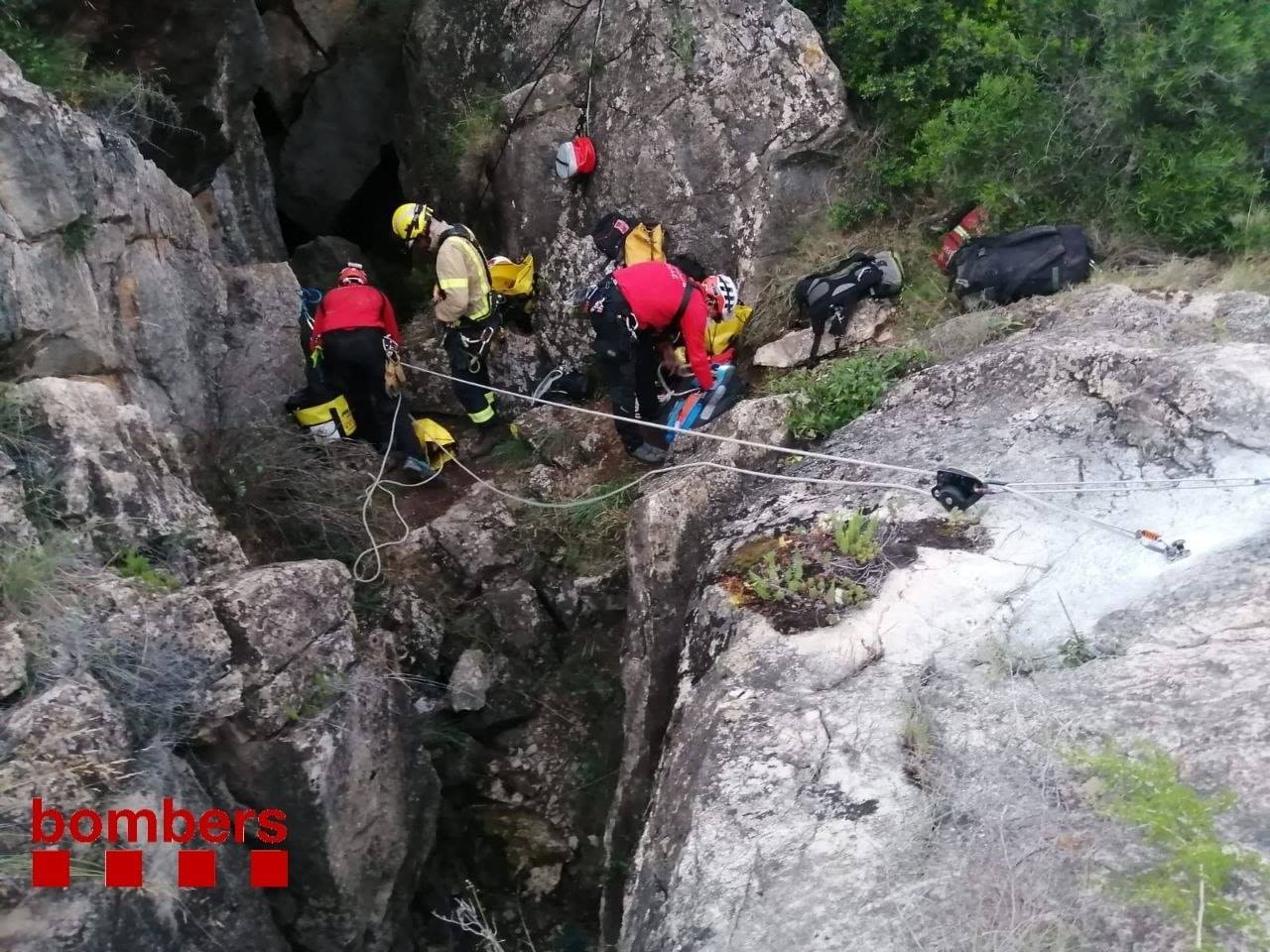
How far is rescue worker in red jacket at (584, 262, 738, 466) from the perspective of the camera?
19.6ft

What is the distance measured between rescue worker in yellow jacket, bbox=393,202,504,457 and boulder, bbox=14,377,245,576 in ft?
8.71

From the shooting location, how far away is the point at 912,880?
2689 millimetres

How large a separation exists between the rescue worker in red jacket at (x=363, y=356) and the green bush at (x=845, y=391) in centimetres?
309

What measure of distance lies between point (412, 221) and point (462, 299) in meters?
0.68

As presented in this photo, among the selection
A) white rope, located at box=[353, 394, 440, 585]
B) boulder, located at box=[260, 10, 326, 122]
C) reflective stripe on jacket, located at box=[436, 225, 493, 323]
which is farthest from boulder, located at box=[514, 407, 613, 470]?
boulder, located at box=[260, 10, 326, 122]

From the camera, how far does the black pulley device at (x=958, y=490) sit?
156 inches

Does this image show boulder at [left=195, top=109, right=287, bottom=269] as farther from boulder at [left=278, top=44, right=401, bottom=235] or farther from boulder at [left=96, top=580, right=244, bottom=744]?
boulder at [left=96, top=580, right=244, bottom=744]

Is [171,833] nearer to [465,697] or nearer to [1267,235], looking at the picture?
[465,697]

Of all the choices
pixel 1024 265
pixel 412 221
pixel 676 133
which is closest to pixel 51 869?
pixel 412 221

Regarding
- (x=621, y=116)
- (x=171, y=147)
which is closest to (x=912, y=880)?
(x=621, y=116)

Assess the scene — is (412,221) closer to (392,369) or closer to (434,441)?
(392,369)

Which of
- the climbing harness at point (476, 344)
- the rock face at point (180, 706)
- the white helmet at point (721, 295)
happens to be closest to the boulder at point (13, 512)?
the rock face at point (180, 706)

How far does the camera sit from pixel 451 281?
261 inches

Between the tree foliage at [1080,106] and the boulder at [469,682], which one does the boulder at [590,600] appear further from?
the tree foliage at [1080,106]
